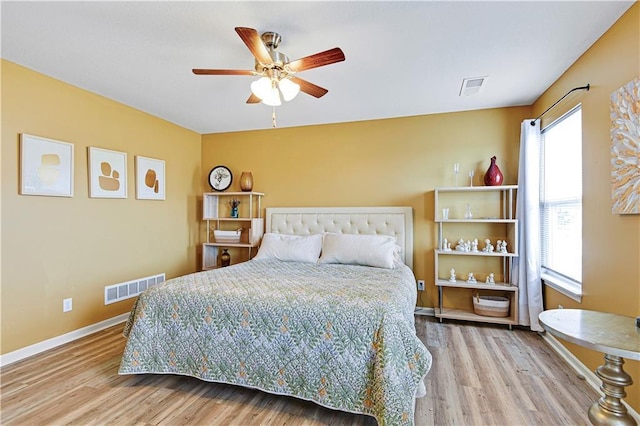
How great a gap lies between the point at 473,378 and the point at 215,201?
3931 mm

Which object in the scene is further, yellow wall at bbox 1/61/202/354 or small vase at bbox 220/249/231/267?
small vase at bbox 220/249/231/267

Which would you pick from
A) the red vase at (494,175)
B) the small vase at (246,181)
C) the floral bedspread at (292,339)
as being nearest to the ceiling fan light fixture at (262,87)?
the floral bedspread at (292,339)

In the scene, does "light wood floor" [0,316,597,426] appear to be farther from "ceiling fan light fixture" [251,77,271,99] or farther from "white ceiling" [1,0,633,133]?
"white ceiling" [1,0,633,133]

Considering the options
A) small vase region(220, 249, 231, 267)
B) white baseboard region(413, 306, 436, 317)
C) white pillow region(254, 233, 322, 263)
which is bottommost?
white baseboard region(413, 306, 436, 317)

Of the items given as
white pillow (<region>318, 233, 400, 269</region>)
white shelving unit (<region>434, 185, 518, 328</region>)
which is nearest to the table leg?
white pillow (<region>318, 233, 400, 269</region>)

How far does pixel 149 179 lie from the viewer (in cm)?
387

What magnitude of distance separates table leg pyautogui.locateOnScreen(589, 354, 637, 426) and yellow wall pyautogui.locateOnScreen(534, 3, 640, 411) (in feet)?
2.43

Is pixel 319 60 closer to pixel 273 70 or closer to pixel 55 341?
pixel 273 70

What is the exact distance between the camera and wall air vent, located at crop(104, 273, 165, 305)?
3.41 m

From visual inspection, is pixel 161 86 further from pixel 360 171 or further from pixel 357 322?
pixel 357 322

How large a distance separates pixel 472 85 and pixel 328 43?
159cm

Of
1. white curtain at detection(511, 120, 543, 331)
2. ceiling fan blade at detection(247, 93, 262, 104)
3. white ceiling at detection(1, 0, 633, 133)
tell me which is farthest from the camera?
white curtain at detection(511, 120, 543, 331)

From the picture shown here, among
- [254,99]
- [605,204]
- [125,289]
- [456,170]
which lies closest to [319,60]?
[254,99]

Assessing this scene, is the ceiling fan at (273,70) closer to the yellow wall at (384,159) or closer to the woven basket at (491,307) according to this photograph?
the yellow wall at (384,159)
